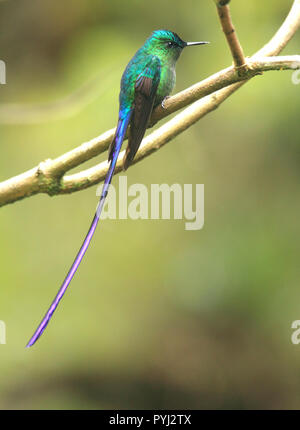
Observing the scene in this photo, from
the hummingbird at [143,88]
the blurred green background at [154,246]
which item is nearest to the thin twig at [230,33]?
the hummingbird at [143,88]

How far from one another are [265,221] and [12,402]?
8.02ft

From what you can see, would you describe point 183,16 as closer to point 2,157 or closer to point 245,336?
point 2,157

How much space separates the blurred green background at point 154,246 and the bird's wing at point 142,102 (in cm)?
169

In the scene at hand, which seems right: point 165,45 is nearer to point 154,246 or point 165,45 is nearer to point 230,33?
point 230,33

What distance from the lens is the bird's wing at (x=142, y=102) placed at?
2.17 metres

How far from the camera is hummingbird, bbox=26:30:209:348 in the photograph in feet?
7.11

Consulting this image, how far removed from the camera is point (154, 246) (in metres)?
5.10

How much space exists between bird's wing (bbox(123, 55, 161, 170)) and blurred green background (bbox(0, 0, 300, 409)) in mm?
1693

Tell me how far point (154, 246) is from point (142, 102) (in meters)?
2.78

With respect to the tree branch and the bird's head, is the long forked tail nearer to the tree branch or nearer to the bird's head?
the tree branch

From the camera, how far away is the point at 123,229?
16.5 ft

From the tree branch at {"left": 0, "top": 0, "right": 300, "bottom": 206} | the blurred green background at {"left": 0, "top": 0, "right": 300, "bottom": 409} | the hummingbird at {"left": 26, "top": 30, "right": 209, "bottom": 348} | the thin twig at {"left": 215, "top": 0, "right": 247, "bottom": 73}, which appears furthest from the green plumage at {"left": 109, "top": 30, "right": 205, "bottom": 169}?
the blurred green background at {"left": 0, "top": 0, "right": 300, "bottom": 409}

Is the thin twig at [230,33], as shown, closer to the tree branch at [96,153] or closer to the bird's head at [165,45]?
the tree branch at [96,153]

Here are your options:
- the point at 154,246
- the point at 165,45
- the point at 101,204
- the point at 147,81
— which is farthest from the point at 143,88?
the point at 154,246
